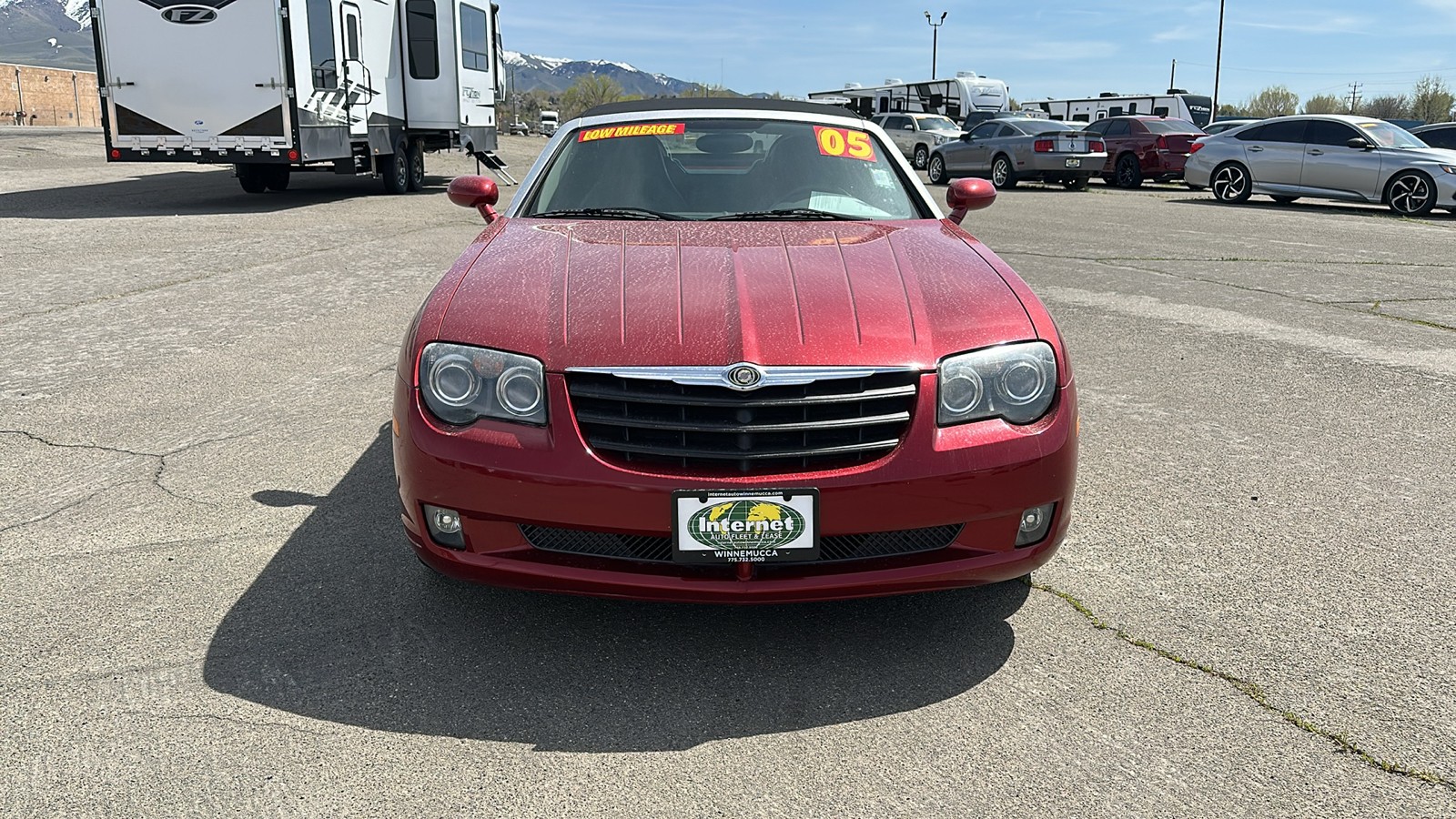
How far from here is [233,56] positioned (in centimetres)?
1312

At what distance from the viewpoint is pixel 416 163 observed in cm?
1780

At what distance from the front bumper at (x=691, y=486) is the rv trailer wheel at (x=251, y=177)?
15511mm

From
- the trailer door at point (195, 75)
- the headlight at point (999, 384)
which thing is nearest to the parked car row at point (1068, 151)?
the trailer door at point (195, 75)

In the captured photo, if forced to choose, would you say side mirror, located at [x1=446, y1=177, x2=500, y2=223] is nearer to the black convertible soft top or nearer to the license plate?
the black convertible soft top

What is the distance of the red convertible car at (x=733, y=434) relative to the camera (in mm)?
2592

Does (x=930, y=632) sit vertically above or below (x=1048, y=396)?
below

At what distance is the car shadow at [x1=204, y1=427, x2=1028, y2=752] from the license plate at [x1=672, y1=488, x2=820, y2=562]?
0.37 meters

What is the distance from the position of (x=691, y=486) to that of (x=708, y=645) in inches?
23.1

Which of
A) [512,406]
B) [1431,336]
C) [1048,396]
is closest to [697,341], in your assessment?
[512,406]

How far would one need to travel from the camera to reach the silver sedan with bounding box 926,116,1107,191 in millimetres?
20844

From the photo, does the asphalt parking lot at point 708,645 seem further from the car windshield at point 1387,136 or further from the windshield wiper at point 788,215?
the car windshield at point 1387,136

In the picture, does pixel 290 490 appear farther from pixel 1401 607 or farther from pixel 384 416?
pixel 1401 607

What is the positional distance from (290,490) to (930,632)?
7.91 feet

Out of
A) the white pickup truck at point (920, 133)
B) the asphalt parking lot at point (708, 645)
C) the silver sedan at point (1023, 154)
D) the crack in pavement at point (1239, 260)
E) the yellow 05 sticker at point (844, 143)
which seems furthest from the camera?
the white pickup truck at point (920, 133)
